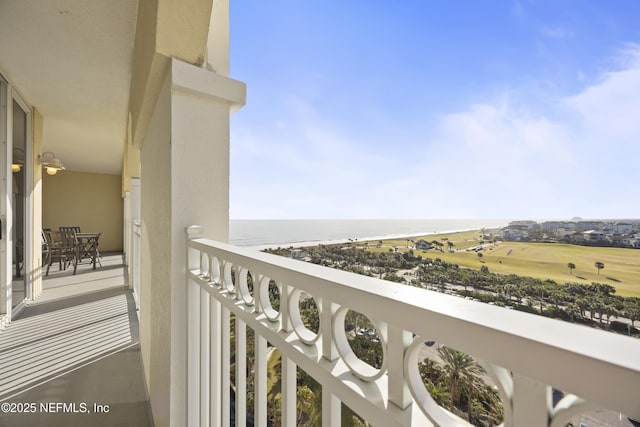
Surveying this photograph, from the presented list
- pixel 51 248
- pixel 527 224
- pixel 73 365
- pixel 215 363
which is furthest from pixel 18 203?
pixel 527 224

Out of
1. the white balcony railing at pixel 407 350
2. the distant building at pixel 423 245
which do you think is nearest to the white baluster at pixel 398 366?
the white balcony railing at pixel 407 350

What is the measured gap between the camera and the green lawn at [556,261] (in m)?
0.34

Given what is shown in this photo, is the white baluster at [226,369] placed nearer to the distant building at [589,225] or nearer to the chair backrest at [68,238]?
the distant building at [589,225]

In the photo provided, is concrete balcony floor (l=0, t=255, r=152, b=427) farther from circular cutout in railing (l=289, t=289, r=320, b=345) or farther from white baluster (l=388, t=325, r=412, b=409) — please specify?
white baluster (l=388, t=325, r=412, b=409)

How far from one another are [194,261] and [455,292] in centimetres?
107

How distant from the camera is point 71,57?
106 inches

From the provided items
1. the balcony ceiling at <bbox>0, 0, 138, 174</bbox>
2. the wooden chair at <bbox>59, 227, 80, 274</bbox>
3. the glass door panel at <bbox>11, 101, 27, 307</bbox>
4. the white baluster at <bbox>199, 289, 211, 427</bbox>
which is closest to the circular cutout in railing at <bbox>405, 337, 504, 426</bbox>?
the white baluster at <bbox>199, 289, 211, 427</bbox>

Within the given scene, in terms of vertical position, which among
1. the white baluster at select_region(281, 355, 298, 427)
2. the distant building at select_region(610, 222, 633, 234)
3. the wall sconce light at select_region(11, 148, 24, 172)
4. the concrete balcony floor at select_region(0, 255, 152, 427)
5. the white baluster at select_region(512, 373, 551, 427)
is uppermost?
the wall sconce light at select_region(11, 148, 24, 172)

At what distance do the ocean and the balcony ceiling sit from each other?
2087 millimetres

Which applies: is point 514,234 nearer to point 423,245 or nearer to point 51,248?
point 423,245

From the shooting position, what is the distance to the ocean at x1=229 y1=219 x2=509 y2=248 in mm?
654

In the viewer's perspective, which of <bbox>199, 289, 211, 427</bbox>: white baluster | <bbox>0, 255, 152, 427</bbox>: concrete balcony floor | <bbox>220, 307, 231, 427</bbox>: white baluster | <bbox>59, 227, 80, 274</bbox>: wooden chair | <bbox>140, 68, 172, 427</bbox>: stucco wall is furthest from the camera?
<bbox>59, 227, 80, 274</bbox>: wooden chair

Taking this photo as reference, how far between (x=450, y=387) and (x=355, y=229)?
1.72 feet

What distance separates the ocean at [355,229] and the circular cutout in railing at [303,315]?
0.65 feet
